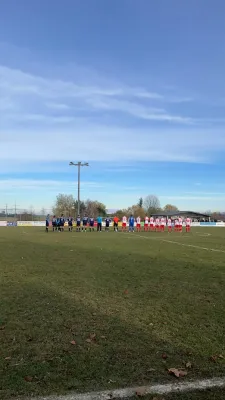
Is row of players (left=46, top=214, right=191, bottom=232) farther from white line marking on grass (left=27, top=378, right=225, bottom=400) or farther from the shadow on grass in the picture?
white line marking on grass (left=27, top=378, right=225, bottom=400)

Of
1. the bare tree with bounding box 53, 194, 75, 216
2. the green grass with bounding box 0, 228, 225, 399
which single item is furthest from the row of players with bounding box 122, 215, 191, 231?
the bare tree with bounding box 53, 194, 75, 216

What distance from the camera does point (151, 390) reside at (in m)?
3.65

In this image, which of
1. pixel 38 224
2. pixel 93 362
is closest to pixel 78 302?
pixel 93 362

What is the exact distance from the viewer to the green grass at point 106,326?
3.98 meters

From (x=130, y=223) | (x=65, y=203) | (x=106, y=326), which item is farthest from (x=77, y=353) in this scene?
(x=65, y=203)

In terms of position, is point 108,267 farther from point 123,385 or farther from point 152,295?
point 123,385

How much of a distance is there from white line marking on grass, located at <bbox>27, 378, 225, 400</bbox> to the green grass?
0.11 meters

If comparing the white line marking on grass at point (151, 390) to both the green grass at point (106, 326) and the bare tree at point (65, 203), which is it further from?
the bare tree at point (65, 203)

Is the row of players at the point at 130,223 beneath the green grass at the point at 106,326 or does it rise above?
above

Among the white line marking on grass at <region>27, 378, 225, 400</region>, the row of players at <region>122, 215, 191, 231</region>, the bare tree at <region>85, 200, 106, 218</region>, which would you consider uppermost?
the bare tree at <region>85, 200, 106, 218</region>

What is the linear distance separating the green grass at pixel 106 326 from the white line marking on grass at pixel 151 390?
111mm

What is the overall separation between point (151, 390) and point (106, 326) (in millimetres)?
2090

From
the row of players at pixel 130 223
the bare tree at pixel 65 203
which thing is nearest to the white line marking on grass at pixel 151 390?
the row of players at pixel 130 223

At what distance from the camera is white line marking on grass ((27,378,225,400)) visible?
11.5ft
